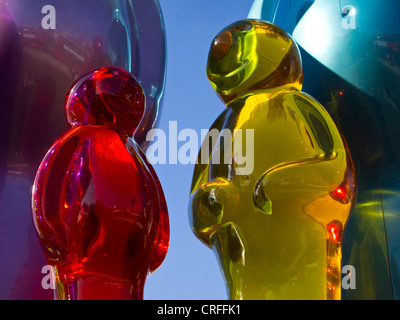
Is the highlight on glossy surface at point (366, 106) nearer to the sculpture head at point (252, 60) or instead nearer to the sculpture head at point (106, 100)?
the sculpture head at point (252, 60)

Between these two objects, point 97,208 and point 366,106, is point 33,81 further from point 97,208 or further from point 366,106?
point 366,106

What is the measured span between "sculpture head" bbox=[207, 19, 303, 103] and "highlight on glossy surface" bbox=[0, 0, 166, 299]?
6.8 inches

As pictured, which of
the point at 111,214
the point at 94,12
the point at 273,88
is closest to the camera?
the point at 111,214

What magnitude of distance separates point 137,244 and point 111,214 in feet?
0.15

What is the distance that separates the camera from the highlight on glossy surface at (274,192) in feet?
2.13

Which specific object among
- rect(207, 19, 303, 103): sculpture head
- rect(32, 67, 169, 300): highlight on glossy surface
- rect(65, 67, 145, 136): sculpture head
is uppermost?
rect(207, 19, 303, 103): sculpture head

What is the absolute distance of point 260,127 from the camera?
0.70 meters

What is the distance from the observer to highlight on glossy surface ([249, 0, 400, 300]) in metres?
0.79

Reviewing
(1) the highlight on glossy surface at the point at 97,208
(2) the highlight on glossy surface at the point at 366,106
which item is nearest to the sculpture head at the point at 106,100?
(1) the highlight on glossy surface at the point at 97,208

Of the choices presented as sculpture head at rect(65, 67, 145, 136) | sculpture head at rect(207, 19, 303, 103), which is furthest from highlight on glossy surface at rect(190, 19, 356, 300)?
sculpture head at rect(65, 67, 145, 136)

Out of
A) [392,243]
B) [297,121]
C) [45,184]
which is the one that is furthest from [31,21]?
[392,243]

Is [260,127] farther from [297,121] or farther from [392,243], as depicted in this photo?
[392,243]

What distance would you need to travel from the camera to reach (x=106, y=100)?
0.69m

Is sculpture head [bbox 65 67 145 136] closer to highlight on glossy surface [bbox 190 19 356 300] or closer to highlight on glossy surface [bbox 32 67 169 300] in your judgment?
highlight on glossy surface [bbox 32 67 169 300]
